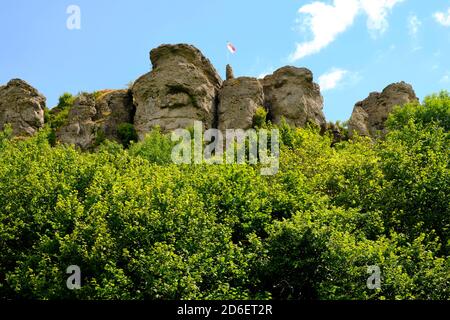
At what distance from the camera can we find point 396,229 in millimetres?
31078

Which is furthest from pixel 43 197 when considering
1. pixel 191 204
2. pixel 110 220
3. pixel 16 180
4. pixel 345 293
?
pixel 345 293

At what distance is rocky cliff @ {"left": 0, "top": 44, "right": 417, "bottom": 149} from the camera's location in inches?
2196

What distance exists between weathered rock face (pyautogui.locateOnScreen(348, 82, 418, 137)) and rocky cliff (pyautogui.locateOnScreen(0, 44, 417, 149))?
154 cm

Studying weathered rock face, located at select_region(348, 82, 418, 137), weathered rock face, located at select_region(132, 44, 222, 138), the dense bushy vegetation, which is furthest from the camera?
weathered rock face, located at select_region(348, 82, 418, 137)

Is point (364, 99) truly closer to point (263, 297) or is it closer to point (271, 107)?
point (271, 107)

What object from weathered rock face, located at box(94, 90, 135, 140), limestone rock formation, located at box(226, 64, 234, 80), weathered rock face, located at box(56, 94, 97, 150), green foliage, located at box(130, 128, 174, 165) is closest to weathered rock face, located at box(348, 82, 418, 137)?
limestone rock formation, located at box(226, 64, 234, 80)

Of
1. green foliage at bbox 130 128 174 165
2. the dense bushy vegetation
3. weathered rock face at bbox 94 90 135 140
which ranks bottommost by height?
the dense bushy vegetation

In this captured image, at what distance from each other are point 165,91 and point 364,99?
21020 mm

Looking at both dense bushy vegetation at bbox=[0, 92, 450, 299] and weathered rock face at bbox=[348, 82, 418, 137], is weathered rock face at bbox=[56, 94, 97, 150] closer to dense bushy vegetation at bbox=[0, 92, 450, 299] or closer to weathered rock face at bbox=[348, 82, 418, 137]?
dense bushy vegetation at bbox=[0, 92, 450, 299]

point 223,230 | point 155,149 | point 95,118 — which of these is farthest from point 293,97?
point 223,230

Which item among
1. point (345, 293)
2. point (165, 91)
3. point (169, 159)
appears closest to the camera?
point (345, 293)

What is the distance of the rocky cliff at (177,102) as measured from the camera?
55.8 meters

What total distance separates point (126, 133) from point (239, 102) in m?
9.47
